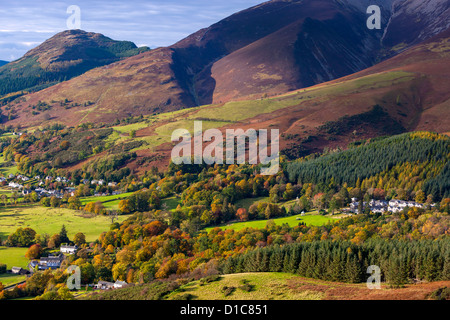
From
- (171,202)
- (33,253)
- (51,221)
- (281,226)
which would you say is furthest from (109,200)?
(281,226)

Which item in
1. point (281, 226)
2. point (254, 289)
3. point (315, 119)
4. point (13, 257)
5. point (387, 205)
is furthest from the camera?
point (315, 119)

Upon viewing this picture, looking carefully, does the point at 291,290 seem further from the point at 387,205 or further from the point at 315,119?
the point at 315,119

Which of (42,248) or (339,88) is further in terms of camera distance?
(339,88)

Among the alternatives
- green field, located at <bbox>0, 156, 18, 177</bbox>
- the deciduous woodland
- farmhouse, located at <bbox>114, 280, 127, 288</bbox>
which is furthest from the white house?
green field, located at <bbox>0, 156, 18, 177</bbox>

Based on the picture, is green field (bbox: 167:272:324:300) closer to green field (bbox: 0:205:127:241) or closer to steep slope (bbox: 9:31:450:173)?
green field (bbox: 0:205:127:241)

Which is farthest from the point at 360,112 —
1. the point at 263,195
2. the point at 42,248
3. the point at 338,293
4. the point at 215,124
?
the point at 338,293
